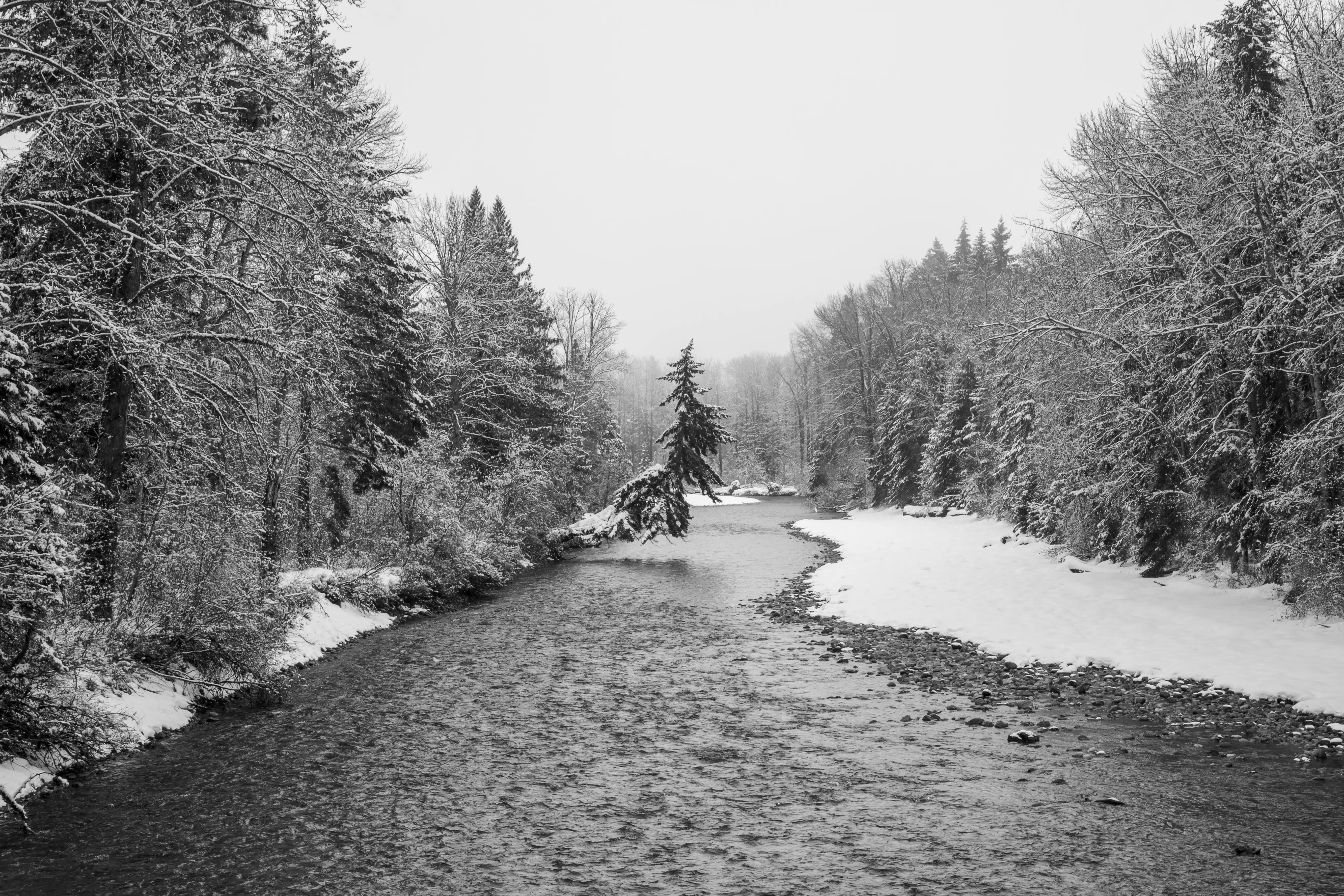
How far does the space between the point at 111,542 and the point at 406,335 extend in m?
13.4

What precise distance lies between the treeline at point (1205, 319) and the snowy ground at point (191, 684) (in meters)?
15.4

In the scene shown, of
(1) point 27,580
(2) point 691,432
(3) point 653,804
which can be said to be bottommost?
(3) point 653,804

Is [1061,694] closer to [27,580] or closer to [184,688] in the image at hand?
[184,688]

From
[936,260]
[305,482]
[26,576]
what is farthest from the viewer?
[936,260]

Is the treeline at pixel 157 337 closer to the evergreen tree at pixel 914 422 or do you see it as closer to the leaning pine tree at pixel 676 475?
the leaning pine tree at pixel 676 475

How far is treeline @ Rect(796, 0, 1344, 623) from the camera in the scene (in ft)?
41.8

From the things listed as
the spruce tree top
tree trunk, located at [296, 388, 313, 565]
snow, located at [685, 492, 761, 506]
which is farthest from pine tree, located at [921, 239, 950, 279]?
tree trunk, located at [296, 388, 313, 565]

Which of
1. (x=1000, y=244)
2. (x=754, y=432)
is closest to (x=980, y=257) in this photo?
(x=1000, y=244)

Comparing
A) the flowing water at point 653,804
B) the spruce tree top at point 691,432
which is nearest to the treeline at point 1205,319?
the flowing water at point 653,804

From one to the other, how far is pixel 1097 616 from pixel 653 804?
11.7 m

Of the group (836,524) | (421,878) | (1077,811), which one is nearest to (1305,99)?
(1077,811)

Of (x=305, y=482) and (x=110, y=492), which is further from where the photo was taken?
(x=305, y=482)

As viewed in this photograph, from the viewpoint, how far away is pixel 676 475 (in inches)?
1394

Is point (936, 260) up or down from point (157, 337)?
up
